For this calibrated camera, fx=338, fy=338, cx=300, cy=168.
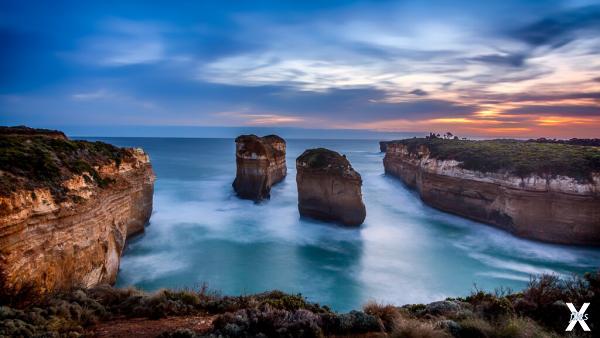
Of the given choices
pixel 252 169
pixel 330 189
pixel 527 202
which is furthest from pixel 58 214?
pixel 527 202

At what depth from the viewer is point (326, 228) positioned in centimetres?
2481

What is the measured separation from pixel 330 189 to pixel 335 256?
599cm

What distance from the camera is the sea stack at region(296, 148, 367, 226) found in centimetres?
2467

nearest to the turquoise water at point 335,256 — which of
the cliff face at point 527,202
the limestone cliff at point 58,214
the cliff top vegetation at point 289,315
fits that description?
the cliff face at point 527,202

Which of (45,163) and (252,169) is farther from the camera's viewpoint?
(252,169)

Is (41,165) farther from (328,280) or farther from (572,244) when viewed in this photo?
(572,244)

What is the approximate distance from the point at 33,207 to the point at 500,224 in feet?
89.5

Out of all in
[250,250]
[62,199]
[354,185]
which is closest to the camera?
[62,199]

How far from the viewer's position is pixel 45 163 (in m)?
10.8

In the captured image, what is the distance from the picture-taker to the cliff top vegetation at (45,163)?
31.0 feet

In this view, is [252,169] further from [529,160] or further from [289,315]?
[289,315]

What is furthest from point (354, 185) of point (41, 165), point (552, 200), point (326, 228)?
point (41, 165)

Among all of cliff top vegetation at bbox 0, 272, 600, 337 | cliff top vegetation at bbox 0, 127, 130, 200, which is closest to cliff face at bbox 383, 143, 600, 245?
cliff top vegetation at bbox 0, 272, 600, 337

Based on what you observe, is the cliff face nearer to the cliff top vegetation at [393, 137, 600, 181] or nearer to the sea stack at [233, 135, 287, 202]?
the cliff top vegetation at [393, 137, 600, 181]
